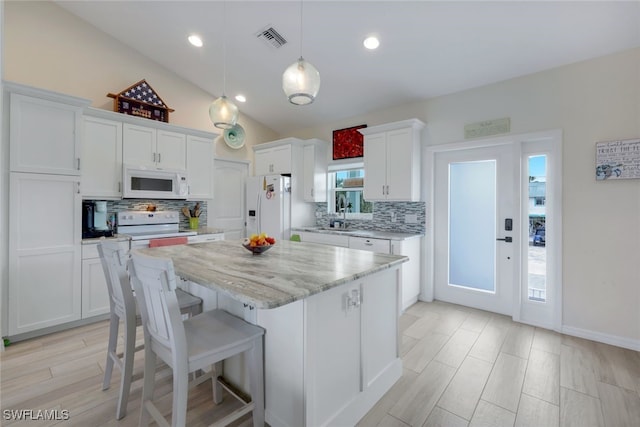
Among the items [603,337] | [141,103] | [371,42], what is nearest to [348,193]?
[371,42]

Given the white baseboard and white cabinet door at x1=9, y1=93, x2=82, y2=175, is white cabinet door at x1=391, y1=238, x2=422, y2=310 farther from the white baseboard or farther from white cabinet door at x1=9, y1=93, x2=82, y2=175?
white cabinet door at x1=9, y1=93, x2=82, y2=175

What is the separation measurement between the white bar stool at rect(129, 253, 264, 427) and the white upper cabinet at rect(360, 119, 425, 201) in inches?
109

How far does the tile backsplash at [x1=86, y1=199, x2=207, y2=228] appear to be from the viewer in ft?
12.3

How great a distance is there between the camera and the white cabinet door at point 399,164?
144 inches

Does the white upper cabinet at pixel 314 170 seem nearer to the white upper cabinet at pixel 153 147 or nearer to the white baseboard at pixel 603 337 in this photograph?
the white upper cabinet at pixel 153 147

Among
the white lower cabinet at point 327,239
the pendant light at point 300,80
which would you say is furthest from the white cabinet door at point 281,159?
the pendant light at point 300,80

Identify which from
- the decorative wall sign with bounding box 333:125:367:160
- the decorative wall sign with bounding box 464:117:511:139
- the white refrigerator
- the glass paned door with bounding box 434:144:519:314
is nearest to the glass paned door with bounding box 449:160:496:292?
the glass paned door with bounding box 434:144:519:314

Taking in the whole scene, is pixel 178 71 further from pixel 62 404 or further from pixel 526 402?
pixel 526 402

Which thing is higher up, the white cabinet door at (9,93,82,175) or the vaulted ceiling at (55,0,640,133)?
the vaulted ceiling at (55,0,640,133)

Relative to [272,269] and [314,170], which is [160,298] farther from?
[314,170]

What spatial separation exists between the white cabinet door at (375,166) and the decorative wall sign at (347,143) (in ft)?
1.27

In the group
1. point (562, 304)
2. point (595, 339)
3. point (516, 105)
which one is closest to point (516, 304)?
point (562, 304)

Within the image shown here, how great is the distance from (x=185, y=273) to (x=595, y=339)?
367cm

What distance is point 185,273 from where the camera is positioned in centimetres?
156
